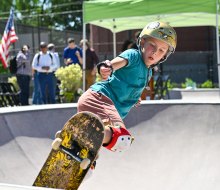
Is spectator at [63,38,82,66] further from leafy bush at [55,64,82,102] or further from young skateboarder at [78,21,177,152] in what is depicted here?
young skateboarder at [78,21,177,152]

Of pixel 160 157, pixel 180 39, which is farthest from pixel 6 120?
pixel 180 39

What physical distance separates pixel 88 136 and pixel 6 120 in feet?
7.04

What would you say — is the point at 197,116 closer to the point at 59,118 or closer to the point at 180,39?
the point at 59,118

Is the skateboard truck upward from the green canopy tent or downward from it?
downward

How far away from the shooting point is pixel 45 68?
12.3 m

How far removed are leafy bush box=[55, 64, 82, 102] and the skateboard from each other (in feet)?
30.8

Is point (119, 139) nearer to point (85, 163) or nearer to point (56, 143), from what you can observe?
point (85, 163)

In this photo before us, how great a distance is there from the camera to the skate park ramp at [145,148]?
16.9 ft

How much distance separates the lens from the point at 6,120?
5.62 metres

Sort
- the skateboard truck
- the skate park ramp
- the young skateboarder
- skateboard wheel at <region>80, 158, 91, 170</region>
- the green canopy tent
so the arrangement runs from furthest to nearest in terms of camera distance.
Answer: the green canopy tent < the skate park ramp < the young skateboarder < the skateboard truck < skateboard wheel at <region>80, 158, 91, 170</region>

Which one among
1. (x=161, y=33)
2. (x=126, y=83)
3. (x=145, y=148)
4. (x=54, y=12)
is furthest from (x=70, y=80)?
(x=54, y=12)

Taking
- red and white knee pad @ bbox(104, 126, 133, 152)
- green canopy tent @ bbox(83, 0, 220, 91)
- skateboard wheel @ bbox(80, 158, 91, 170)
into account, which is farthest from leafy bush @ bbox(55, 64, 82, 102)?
skateboard wheel @ bbox(80, 158, 91, 170)

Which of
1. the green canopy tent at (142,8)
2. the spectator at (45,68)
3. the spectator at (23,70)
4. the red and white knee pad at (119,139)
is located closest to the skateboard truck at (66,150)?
the red and white knee pad at (119,139)

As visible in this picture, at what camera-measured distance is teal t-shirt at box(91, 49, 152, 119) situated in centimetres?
413
